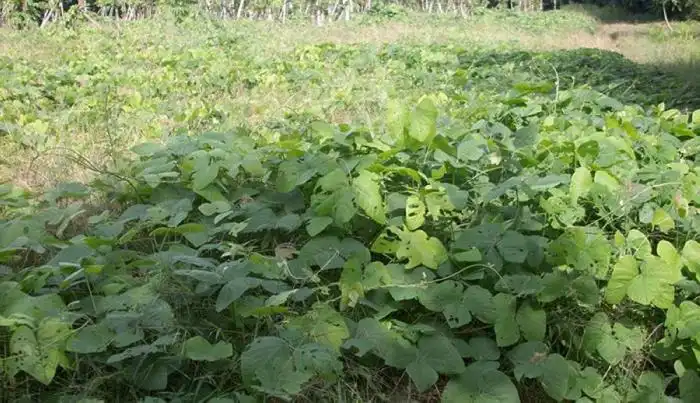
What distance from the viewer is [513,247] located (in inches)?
84.0

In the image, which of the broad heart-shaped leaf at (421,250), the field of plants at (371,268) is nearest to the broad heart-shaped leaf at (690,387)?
the field of plants at (371,268)

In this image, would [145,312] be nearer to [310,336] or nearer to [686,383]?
[310,336]

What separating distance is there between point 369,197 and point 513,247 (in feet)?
Answer: 1.56

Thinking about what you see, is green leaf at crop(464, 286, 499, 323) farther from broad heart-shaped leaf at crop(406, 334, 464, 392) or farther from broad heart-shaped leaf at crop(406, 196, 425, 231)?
broad heart-shaped leaf at crop(406, 196, 425, 231)

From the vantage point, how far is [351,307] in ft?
6.78

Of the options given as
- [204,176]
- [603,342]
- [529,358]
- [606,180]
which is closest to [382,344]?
[529,358]

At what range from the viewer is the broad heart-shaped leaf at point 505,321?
197cm

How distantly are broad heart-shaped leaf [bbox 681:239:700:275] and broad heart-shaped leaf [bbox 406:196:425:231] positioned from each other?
829mm

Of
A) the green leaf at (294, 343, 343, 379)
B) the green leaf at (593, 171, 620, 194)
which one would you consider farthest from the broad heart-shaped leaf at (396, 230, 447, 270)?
the green leaf at (593, 171, 620, 194)

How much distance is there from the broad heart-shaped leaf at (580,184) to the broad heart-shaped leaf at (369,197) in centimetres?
68

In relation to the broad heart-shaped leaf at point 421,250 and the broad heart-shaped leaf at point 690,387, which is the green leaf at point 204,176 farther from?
the broad heart-shaped leaf at point 690,387

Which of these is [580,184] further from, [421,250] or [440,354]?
[440,354]

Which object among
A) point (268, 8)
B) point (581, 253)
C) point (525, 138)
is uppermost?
point (268, 8)

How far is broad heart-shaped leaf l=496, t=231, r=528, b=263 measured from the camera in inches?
82.7
